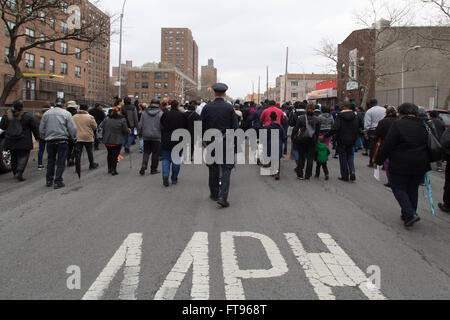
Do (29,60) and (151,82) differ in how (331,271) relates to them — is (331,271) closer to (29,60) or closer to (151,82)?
(29,60)

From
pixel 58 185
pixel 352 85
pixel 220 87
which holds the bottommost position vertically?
pixel 58 185

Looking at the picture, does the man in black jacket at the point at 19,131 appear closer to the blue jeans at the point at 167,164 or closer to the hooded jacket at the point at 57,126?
the hooded jacket at the point at 57,126

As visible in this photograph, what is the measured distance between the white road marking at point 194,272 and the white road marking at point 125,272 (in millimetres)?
300

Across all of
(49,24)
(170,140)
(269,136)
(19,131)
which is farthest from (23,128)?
(49,24)

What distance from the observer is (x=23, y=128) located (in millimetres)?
9234

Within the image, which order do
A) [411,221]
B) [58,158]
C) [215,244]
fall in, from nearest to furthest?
1. [215,244]
2. [411,221]
3. [58,158]

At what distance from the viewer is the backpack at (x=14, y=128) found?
29.9ft

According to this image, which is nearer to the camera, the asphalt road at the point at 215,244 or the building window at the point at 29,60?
the asphalt road at the point at 215,244

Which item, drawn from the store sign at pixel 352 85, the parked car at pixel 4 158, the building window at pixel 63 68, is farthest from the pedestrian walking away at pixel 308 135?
the building window at pixel 63 68

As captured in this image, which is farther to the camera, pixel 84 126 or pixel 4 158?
pixel 84 126

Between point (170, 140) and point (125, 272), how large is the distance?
5.22m

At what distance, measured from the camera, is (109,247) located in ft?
15.6
